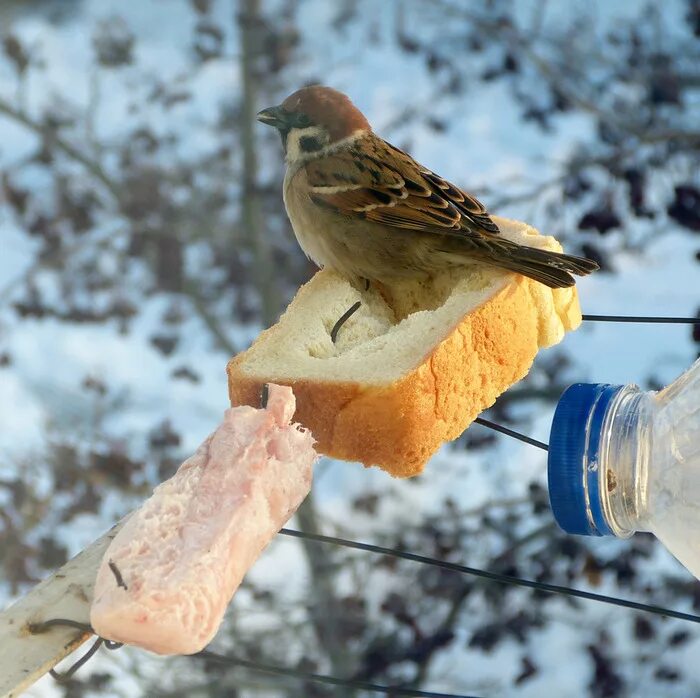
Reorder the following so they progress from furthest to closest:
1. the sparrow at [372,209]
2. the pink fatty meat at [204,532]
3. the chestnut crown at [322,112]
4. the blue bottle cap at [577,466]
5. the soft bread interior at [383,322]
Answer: the chestnut crown at [322,112], the sparrow at [372,209], the soft bread interior at [383,322], the blue bottle cap at [577,466], the pink fatty meat at [204,532]

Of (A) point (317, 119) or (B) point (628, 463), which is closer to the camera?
(B) point (628, 463)

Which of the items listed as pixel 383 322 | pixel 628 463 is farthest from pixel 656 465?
pixel 383 322

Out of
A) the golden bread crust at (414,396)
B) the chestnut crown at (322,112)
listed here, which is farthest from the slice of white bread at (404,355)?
the chestnut crown at (322,112)

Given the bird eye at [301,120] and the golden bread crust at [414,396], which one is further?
the bird eye at [301,120]

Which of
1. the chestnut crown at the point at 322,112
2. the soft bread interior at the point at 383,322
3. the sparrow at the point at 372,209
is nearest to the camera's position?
the soft bread interior at the point at 383,322

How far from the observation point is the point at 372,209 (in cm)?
144

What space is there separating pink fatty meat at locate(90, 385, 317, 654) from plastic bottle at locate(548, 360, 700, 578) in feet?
0.91

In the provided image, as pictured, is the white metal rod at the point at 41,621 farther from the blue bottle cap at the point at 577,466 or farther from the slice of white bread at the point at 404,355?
the blue bottle cap at the point at 577,466

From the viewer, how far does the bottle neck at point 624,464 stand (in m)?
1.10

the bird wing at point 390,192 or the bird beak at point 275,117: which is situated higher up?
the bird beak at point 275,117

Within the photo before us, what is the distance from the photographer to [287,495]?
99cm

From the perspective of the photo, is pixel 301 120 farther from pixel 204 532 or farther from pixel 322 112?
pixel 204 532

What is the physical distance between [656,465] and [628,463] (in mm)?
76

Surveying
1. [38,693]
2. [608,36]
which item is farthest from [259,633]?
[608,36]
